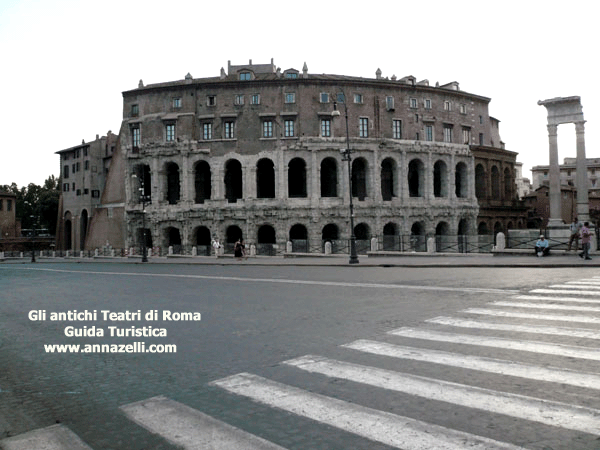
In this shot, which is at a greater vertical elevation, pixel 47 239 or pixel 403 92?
pixel 403 92

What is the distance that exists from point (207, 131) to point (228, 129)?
2.10m

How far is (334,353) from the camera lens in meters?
6.34

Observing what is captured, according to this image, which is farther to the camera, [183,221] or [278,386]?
[183,221]

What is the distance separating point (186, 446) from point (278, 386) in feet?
4.83

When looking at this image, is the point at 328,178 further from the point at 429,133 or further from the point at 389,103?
A: the point at 429,133

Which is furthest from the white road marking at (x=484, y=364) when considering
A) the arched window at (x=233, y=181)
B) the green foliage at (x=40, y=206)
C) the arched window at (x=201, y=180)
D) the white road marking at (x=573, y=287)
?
the green foliage at (x=40, y=206)

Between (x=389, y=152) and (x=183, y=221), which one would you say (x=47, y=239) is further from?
(x=389, y=152)

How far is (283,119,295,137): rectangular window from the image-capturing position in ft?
153

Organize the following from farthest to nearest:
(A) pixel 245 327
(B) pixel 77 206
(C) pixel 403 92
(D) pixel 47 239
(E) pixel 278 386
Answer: (D) pixel 47 239 → (B) pixel 77 206 → (C) pixel 403 92 → (A) pixel 245 327 → (E) pixel 278 386

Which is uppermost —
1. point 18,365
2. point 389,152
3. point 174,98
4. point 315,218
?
→ point 174,98

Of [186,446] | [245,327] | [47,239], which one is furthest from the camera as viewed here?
[47,239]

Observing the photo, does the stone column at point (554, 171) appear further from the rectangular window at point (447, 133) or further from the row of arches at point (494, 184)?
the row of arches at point (494, 184)

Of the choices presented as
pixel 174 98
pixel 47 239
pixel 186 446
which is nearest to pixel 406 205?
pixel 174 98

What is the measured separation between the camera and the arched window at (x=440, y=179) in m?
51.3
